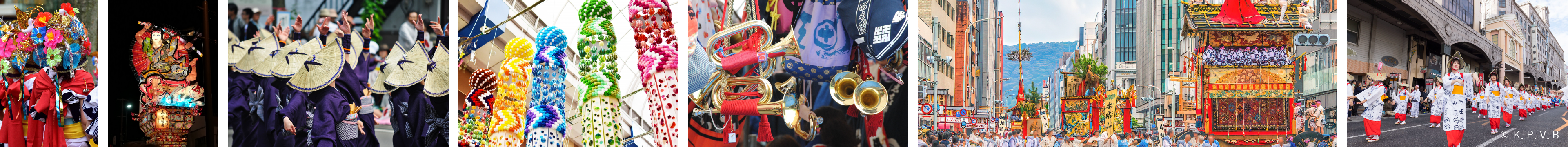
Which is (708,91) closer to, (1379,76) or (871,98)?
(871,98)

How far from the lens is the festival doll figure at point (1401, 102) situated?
452 cm

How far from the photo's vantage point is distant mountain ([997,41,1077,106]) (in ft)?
15.0

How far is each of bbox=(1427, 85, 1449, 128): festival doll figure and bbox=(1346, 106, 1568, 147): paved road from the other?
0.05ft

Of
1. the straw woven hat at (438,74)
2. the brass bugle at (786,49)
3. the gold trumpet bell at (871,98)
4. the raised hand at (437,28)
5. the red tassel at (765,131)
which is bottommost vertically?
the red tassel at (765,131)

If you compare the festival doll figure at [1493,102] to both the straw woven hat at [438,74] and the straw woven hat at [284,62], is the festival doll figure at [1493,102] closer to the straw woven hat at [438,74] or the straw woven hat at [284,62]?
the straw woven hat at [438,74]

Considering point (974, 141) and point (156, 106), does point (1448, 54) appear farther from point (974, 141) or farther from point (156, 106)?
point (156, 106)

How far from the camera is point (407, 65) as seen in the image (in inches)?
195

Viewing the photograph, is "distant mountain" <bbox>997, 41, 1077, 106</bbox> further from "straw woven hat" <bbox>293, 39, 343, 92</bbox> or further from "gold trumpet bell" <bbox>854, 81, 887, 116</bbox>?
"straw woven hat" <bbox>293, 39, 343, 92</bbox>

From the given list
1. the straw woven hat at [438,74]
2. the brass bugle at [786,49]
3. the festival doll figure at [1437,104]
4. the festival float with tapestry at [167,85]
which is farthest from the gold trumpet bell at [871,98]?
the festival float with tapestry at [167,85]

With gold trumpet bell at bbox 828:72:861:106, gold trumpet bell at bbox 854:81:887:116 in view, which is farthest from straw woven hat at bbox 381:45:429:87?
gold trumpet bell at bbox 854:81:887:116

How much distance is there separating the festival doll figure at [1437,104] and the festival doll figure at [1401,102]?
0.09 metres

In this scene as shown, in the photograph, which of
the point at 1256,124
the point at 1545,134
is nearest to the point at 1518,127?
the point at 1545,134

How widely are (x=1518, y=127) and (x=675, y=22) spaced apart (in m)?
3.55

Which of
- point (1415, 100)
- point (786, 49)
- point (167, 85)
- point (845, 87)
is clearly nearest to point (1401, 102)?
point (1415, 100)
